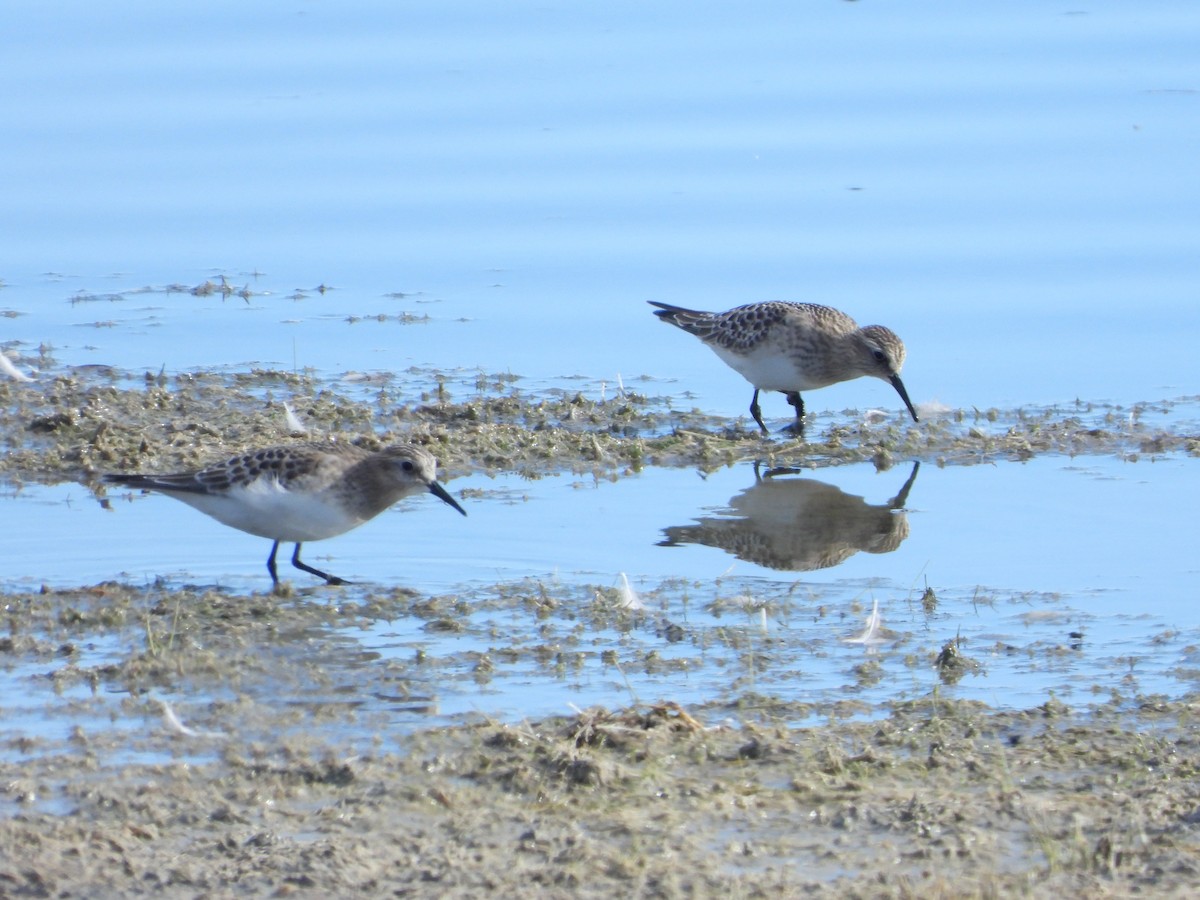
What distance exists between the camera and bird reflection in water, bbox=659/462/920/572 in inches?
358

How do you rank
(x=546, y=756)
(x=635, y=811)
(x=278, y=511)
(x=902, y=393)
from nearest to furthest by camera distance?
(x=635, y=811), (x=546, y=756), (x=278, y=511), (x=902, y=393)

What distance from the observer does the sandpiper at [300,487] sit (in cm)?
809

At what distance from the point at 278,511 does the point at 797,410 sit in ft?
15.4

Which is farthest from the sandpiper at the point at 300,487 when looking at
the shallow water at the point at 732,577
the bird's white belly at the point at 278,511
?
the shallow water at the point at 732,577

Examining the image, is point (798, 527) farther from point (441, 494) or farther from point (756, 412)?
point (756, 412)

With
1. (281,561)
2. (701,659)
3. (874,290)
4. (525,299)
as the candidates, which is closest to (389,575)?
(281,561)

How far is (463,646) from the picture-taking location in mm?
7465

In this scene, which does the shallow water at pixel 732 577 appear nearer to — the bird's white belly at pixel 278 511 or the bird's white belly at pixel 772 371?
the bird's white belly at pixel 278 511

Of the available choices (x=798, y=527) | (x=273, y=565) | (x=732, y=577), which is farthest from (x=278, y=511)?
(x=798, y=527)

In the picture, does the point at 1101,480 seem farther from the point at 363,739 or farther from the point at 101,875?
the point at 101,875

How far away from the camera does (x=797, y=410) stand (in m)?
12.0

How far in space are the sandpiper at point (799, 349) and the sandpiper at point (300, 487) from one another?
3.58 m

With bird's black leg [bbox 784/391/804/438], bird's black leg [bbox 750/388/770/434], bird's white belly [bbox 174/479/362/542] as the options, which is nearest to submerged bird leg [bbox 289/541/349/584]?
bird's white belly [bbox 174/479/362/542]

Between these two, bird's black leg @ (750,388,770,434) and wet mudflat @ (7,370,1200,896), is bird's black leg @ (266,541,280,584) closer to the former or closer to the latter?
wet mudflat @ (7,370,1200,896)
